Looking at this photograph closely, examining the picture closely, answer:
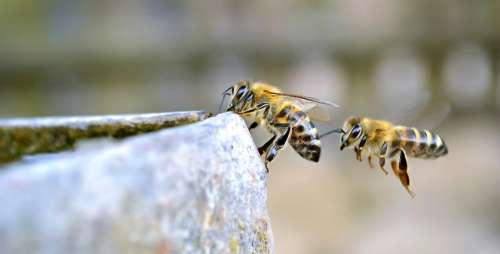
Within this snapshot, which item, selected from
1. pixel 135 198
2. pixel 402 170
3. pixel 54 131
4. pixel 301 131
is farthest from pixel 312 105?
pixel 135 198

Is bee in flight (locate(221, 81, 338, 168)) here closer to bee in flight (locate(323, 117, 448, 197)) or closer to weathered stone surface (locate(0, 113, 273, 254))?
bee in flight (locate(323, 117, 448, 197))

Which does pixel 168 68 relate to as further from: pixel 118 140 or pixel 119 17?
pixel 118 140

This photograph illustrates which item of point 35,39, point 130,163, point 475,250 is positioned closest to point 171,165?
point 130,163

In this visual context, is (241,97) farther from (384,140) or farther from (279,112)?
(384,140)

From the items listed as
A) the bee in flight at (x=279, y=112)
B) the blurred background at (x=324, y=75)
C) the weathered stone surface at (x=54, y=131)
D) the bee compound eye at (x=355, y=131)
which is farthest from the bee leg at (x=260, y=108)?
the blurred background at (x=324, y=75)

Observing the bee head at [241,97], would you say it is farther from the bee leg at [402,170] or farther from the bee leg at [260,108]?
the bee leg at [402,170]

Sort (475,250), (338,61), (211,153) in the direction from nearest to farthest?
(211,153) < (475,250) < (338,61)
